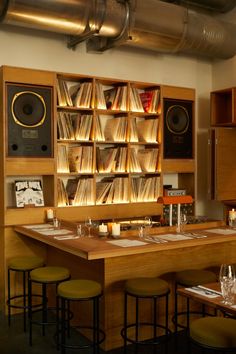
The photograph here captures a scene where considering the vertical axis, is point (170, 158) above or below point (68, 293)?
above

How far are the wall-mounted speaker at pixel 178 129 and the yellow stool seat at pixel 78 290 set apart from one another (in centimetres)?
217

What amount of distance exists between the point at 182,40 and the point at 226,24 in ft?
2.08

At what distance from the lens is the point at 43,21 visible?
345cm

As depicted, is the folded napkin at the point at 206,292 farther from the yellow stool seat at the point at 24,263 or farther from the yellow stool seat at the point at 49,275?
the yellow stool seat at the point at 24,263

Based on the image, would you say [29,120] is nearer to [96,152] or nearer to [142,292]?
[96,152]

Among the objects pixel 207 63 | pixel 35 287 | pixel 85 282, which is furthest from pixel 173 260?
pixel 207 63

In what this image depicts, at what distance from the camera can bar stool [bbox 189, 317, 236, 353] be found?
6.26 ft

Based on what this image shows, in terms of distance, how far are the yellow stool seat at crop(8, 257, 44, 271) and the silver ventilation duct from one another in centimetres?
192

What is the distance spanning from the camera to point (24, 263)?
3.47 meters

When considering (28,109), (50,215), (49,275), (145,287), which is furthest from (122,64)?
(145,287)

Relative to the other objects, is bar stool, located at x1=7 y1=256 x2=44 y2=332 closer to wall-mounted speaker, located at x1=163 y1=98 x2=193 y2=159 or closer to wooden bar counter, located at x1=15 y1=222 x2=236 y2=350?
wooden bar counter, located at x1=15 y1=222 x2=236 y2=350

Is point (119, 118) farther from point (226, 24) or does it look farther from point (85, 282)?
point (85, 282)

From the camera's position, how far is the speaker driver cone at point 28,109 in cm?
378

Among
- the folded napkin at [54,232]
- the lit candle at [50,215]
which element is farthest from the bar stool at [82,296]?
the lit candle at [50,215]
